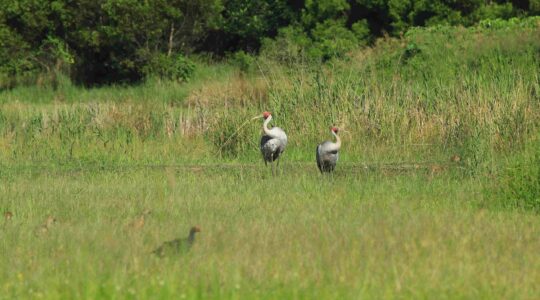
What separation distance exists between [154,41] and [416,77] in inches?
465

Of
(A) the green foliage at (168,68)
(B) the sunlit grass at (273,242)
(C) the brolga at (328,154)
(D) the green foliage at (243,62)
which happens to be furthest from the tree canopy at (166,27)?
(B) the sunlit grass at (273,242)

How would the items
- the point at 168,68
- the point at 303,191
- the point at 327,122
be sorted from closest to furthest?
the point at 303,191, the point at 327,122, the point at 168,68

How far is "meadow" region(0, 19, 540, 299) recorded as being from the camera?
7.37 meters

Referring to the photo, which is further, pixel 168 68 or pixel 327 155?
pixel 168 68

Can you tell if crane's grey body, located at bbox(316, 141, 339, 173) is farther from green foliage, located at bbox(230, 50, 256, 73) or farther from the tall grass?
green foliage, located at bbox(230, 50, 256, 73)

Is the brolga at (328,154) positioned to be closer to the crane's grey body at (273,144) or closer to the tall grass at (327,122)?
the crane's grey body at (273,144)

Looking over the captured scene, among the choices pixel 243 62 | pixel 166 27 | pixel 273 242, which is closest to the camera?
pixel 273 242

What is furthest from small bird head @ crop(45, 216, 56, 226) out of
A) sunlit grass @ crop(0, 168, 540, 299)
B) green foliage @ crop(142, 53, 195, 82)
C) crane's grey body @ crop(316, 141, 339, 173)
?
green foliage @ crop(142, 53, 195, 82)

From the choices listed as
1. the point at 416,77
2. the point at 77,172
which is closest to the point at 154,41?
the point at 416,77

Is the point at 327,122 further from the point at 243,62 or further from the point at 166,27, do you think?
the point at 166,27

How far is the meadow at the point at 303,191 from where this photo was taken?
7.37 m

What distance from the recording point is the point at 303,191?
12.2 m

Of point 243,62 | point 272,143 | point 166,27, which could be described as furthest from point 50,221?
point 166,27

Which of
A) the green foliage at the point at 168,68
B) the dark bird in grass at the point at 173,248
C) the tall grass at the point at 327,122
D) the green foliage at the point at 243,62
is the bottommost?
the green foliage at the point at 168,68
